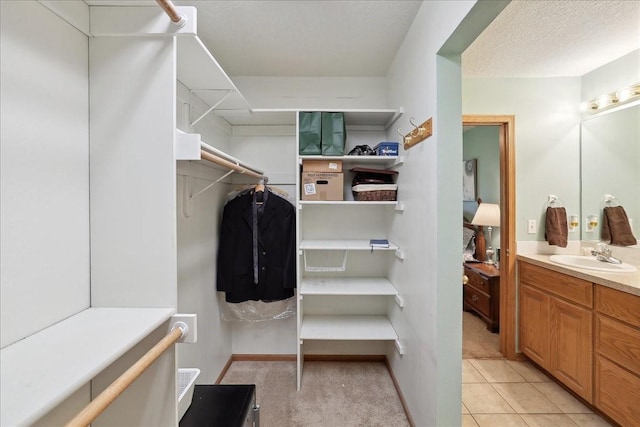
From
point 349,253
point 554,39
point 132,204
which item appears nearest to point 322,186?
point 349,253

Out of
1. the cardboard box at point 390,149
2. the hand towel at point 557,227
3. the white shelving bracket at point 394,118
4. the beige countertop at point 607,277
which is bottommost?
the beige countertop at point 607,277

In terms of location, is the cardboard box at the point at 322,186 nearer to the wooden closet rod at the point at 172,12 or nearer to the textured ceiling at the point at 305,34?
the textured ceiling at the point at 305,34

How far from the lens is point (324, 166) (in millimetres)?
2199

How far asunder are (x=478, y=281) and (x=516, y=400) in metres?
1.41

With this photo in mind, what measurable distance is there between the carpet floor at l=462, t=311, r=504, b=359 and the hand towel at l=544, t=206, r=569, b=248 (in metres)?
1.17

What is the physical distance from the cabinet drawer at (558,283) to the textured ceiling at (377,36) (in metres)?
1.70

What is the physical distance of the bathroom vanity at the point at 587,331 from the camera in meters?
1.64

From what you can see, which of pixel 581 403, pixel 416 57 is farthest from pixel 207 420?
pixel 581 403

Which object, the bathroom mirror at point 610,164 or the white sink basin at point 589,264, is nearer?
the white sink basin at point 589,264

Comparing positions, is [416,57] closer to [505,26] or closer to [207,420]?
[505,26]

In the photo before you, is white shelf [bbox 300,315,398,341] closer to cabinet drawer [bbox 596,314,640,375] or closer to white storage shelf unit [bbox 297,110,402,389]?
white storage shelf unit [bbox 297,110,402,389]

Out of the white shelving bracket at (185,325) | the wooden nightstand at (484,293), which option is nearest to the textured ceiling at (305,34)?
the white shelving bracket at (185,325)

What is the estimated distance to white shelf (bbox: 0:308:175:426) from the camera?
1.71 feet

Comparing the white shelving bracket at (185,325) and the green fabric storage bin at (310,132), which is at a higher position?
the green fabric storage bin at (310,132)
